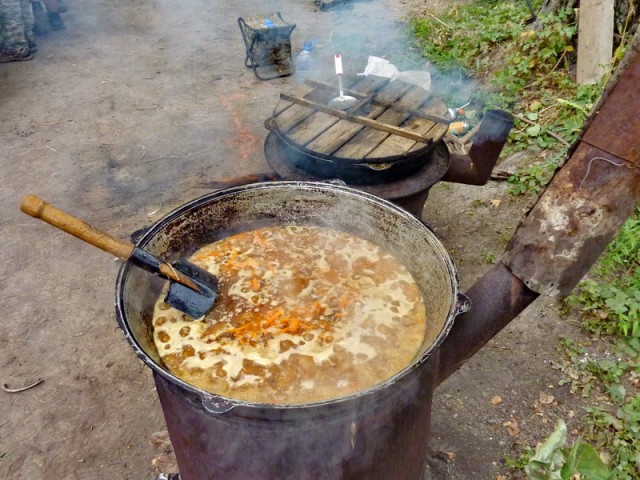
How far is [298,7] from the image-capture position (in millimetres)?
11016

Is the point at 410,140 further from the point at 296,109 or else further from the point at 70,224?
the point at 70,224

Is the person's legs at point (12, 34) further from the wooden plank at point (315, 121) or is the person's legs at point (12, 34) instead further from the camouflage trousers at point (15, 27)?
the wooden plank at point (315, 121)

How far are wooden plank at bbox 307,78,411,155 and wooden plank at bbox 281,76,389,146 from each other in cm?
5

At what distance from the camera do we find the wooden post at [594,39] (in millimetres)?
6230

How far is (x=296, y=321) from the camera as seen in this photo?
8.43 feet

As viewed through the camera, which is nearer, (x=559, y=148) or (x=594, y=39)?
(x=559, y=148)

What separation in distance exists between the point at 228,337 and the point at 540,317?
3.04 metres

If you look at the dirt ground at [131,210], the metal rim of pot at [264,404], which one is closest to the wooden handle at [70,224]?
the metal rim of pot at [264,404]

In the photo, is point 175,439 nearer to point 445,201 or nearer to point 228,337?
point 228,337

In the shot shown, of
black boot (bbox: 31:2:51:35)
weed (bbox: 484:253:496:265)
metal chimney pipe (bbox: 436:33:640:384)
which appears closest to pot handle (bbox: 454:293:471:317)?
metal chimney pipe (bbox: 436:33:640:384)

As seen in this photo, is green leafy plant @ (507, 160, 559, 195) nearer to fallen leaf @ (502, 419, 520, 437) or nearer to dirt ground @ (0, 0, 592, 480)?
dirt ground @ (0, 0, 592, 480)

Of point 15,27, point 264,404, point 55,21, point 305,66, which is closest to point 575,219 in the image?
point 264,404

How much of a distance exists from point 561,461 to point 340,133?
264 cm

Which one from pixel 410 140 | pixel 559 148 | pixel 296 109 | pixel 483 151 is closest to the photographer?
pixel 410 140
